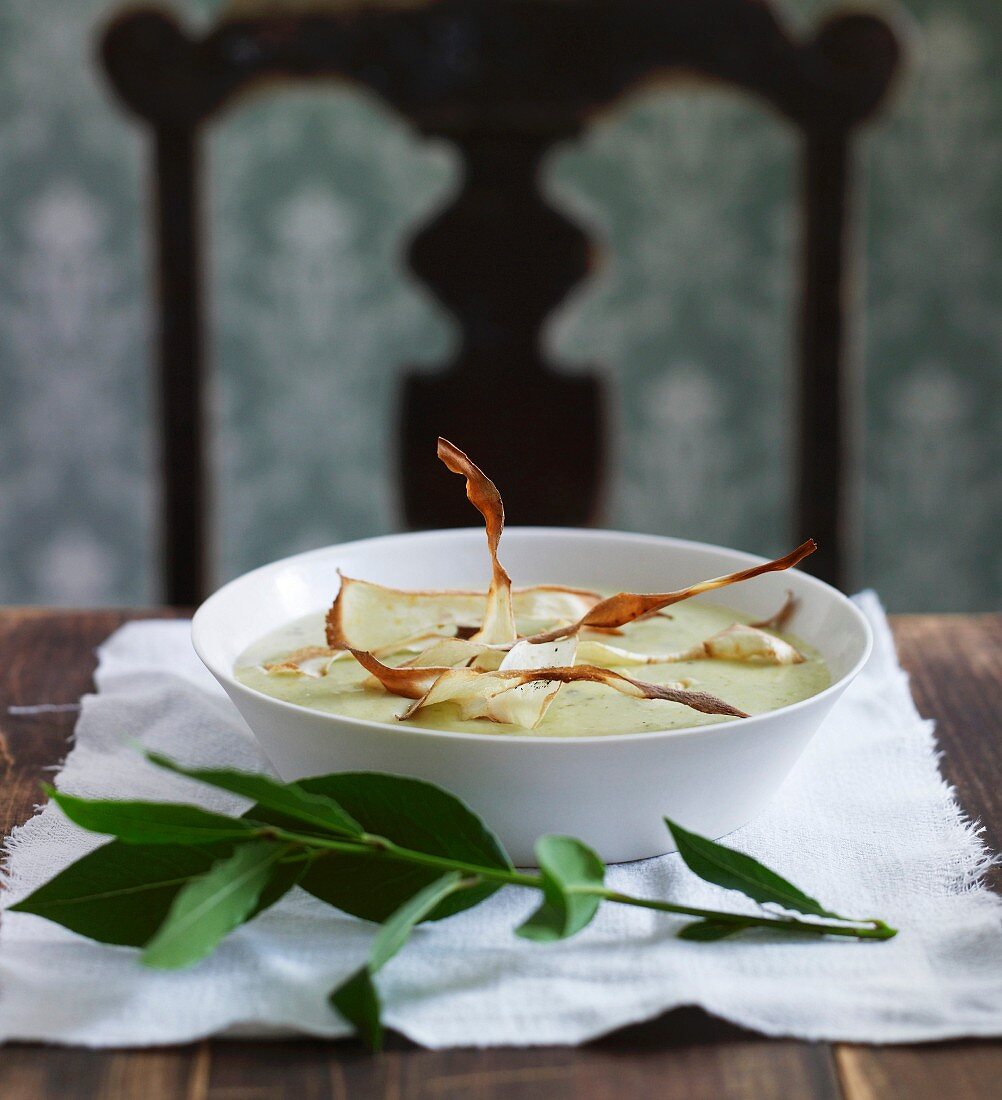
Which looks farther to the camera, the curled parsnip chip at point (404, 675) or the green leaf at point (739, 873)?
the curled parsnip chip at point (404, 675)

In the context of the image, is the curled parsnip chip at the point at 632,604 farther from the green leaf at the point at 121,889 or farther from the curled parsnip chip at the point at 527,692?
the green leaf at the point at 121,889

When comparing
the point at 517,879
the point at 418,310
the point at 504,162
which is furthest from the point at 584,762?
the point at 418,310

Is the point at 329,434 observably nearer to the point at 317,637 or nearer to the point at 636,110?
the point at 636,110

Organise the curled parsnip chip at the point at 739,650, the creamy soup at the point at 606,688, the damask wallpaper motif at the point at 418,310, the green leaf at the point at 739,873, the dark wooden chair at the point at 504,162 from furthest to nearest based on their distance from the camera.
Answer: the damask wallpaper motif at the point at 418,310, the dark wooden chair at the point at 504,162, the curled parsnip chip at the point at 739,650, the creamy soup at the point at 606,688, the green leaf at the point at 739,873

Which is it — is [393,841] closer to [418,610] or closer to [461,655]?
[461,655]

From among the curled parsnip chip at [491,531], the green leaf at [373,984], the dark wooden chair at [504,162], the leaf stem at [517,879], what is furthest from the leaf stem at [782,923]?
the dark wooden chair at [504,162]

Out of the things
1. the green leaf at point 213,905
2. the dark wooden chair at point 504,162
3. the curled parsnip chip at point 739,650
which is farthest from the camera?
the dark wooden chair at point 504,162

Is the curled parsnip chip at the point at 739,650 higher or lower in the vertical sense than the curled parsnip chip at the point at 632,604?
lower
